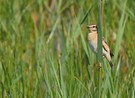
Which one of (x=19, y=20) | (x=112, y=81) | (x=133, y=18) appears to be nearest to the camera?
Answer: (x=112, y=81)

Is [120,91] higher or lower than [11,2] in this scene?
lower

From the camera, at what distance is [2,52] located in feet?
13.6

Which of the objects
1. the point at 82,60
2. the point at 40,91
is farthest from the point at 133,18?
the point at 40,91

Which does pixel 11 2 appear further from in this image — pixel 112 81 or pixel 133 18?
pixel 112 81

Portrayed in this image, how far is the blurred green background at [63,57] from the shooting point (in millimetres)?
3082

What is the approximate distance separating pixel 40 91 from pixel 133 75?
0.56 meters

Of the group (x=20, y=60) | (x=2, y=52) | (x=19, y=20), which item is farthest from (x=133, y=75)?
(x=19, y=20)

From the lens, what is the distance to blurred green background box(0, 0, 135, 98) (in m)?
3.08

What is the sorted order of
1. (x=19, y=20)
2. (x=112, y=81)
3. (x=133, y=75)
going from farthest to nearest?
(x=19, y=20) < (x=133, y=75) < (x=112, y=81)

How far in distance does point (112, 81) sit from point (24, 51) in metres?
1.68

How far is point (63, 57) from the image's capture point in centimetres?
353

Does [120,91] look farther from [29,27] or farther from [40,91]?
[29,27]

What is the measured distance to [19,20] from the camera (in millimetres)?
5047

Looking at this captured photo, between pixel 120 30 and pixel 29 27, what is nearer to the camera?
pixel 120 30
